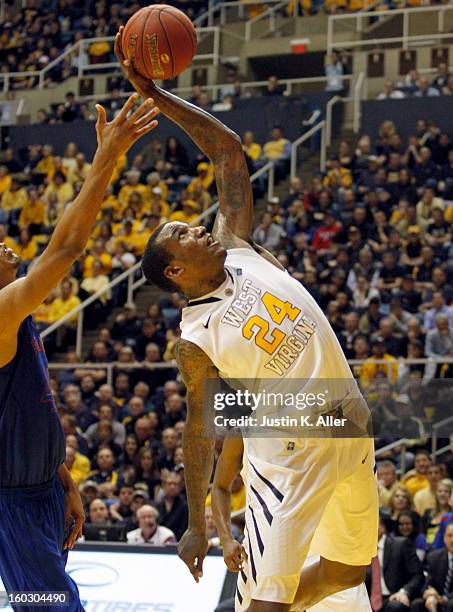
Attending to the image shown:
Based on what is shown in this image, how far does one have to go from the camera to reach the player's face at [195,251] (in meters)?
4.65

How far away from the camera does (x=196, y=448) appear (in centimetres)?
469

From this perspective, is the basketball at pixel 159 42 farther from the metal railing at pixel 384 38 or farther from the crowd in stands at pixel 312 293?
the metal railing at pixel 384 38

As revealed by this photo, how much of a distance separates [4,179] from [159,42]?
13360 mm

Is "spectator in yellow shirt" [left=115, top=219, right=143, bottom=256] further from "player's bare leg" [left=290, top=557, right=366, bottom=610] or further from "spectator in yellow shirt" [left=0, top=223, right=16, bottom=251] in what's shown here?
"player's bare leg" [left=290, top=557, right=366, bottom=610]

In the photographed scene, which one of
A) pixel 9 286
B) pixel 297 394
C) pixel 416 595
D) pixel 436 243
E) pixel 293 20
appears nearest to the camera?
pixel 9 286

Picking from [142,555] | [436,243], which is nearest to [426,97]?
[436,243]

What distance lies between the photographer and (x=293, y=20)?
66.8 ft

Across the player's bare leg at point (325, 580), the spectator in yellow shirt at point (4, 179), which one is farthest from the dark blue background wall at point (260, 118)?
the player's bare leg at point (325, 580)

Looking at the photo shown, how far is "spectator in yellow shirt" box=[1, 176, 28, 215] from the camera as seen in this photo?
1769 centimetres

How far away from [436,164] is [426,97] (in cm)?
165

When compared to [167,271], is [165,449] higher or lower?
lower

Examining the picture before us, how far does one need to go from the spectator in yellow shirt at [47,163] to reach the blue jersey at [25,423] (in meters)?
13.9

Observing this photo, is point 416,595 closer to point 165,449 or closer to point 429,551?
point 429,551

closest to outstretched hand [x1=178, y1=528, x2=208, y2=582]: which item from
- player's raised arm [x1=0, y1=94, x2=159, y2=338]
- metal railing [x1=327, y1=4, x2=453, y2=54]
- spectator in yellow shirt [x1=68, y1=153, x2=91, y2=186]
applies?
player's raised arm [x1=0, y1=94, x2=159, y2=338]
